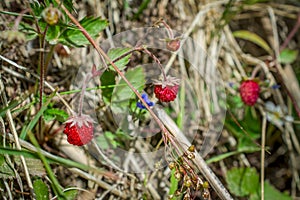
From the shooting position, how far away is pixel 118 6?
209cm

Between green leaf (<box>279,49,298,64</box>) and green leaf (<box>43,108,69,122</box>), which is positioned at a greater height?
green leaf (<box>43,108,69,122</box>)

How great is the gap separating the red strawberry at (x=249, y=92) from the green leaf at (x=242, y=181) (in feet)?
1.00

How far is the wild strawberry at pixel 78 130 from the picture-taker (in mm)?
1272

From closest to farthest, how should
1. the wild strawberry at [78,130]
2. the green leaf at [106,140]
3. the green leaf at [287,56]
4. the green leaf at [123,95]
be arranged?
the wild strawberry at [78,130], the green leaf at [123,95], the green leaf at [106,140], the green leaf at [287,56]

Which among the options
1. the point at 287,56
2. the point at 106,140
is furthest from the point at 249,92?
the point at 106,140

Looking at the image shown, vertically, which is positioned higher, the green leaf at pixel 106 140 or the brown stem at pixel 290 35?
the brown stem at pixel 290 35

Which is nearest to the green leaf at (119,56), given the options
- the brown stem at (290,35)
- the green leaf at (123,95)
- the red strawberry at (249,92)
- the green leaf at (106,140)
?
the green leaf at (123,95)

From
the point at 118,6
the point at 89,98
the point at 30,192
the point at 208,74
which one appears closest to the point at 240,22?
the point at 208,74

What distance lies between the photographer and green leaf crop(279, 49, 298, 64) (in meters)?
2.29

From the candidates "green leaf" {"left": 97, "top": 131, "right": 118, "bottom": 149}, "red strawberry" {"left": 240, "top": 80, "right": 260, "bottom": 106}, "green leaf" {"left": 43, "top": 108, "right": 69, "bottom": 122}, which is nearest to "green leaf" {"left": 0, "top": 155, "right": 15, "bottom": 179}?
"green leaf" {"left": 43, "top": 108, "right": 69, "bottom": 122}

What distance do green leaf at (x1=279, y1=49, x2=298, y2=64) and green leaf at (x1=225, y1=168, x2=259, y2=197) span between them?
2.31 feet

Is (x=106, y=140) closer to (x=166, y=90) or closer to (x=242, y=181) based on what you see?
(x=166, y=90)

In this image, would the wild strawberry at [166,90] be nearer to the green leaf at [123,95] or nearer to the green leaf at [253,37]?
the green leaf at [123,95]

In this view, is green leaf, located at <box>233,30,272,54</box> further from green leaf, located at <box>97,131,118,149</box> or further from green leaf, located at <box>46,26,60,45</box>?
green leaf, located at <box>46,26,60,45</box>
